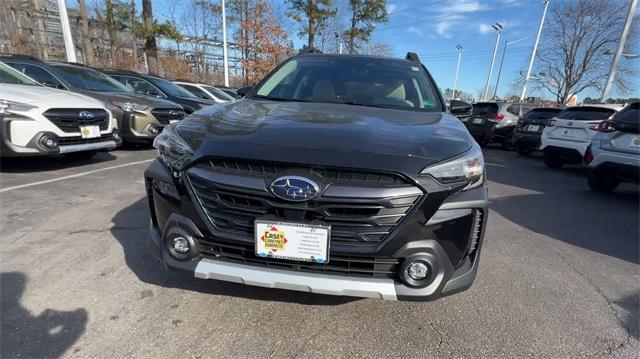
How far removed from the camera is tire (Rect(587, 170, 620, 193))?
19.7 feet

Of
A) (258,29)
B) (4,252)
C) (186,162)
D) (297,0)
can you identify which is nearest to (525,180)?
(186,162)

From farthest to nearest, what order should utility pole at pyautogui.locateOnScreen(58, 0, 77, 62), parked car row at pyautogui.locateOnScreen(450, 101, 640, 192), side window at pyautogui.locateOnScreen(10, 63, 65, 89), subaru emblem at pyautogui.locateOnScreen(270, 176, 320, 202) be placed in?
utility pole at pyautogui.locateOnScreen(58, 0, 77, 62) < side window at pyautogui.locateOnScreen(10, 63, 65, 89) < parked car row at pyautogui.locateOnScreen(450, 101, 640, 192) < subaru emblem at pyautogui.locateOnScreen(270, 176, 320, 202)

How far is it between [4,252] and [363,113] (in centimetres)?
284

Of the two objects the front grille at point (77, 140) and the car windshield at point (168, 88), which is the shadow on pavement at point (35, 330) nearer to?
the front grille at point (77, 140)

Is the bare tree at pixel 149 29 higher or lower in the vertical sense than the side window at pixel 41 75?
higher

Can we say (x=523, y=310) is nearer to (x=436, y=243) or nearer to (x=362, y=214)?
(x=436, y=243)

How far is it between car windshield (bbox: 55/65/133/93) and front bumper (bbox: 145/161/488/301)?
6669 mm

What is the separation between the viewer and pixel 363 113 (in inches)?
99.2

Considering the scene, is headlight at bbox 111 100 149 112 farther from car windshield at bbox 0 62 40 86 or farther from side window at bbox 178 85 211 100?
side window at bbox 178 85 211 100

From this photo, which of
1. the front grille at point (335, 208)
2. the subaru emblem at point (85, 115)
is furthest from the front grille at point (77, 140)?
the front grille at point (335, 208)

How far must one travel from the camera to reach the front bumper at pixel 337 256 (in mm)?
1801

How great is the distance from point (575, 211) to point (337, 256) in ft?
15.0

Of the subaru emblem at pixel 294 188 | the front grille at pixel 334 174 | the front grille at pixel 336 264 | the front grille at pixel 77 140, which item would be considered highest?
the front grille at pixel 334 174

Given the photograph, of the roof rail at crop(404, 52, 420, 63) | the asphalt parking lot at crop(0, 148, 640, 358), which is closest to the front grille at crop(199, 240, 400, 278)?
the asphalt parking lot at crop(0, 148, 640, 358)
